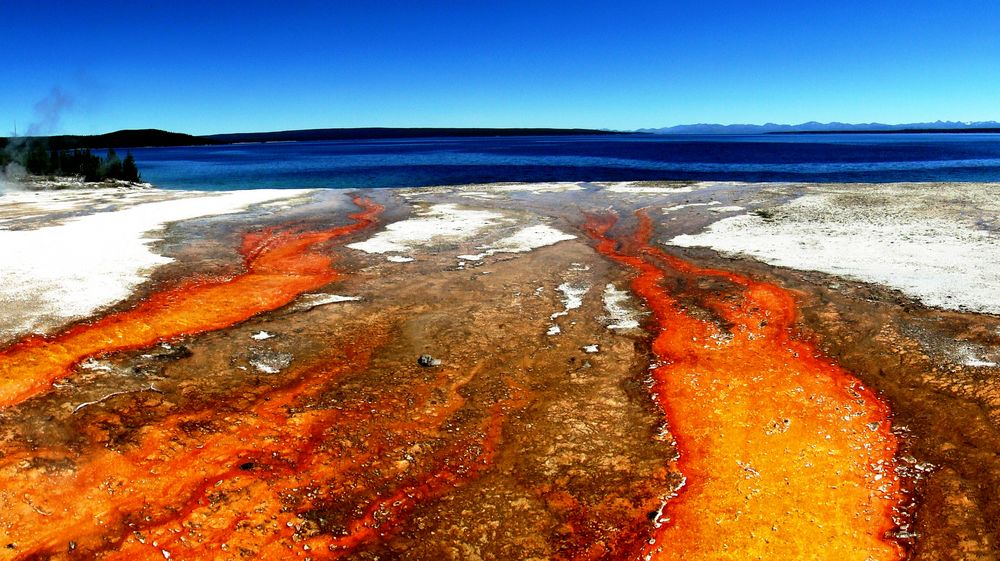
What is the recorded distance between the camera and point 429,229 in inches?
831

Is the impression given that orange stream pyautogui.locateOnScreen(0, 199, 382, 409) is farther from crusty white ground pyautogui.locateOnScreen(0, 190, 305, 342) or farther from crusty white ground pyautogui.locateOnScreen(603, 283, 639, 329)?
crusty white ground pyautogui.locateOnScreen(603, 283, 639, 329)

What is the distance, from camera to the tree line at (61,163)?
43.2 meters

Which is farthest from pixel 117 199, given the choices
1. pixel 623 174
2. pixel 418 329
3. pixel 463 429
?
pixel 623 174

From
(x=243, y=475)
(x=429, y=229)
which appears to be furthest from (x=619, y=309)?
(x=429, y=229)

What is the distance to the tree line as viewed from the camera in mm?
43188

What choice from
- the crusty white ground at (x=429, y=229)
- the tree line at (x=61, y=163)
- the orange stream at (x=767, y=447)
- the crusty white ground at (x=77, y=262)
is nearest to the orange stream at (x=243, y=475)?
the crusty white ground at (x=77, y=262)

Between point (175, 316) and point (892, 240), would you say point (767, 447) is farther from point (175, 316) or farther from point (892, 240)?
point (892, 240)

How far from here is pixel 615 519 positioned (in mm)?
6211

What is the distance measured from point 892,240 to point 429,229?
14.4 m

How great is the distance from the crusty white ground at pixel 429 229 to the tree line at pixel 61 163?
31.1m

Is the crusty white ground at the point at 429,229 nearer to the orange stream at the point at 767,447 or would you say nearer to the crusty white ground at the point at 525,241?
the crusty white ground at the point at 525,241

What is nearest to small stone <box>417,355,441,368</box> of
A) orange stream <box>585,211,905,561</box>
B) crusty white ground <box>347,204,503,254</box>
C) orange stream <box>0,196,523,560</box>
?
orange stream <box>0,196,523,560</box>

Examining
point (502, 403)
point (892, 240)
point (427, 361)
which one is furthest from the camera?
point (892, 240)

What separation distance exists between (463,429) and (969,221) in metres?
20.9
